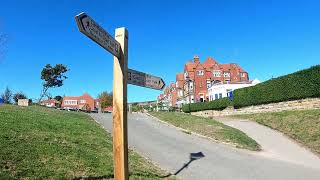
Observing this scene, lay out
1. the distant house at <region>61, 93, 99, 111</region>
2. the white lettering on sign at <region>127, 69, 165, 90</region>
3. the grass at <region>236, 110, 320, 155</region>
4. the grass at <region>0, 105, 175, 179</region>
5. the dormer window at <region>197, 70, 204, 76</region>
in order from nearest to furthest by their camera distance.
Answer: the white lettering on sign at <region>127, 69, 165, 90</region> < the grass at <region>0, 105, 175, 179</region> < the grass at <region>236, 110, 320, 155</region> < the dormer window at <region>197, 70, 204, 76</region> < the distant house at <region>61, 93, 99, 111</region>

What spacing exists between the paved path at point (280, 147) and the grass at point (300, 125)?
1.48 ft

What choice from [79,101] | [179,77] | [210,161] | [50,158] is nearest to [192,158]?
[210,161]

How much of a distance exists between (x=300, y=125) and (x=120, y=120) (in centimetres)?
1894

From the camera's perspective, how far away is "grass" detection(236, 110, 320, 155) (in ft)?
64.8

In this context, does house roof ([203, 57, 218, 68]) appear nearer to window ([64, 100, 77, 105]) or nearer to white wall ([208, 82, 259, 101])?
white wall ([208, 82, 259, 101])

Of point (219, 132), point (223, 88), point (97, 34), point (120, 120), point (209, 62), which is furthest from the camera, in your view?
point (209, 62)

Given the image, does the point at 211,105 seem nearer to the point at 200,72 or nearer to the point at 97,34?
the point at 200,72

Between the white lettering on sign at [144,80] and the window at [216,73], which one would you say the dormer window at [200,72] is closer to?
the window at [216,73]

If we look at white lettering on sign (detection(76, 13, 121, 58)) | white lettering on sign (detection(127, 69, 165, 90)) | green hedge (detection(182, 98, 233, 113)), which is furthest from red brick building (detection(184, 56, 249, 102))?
white lettering on sign (detection(76, 13, 121, 58))

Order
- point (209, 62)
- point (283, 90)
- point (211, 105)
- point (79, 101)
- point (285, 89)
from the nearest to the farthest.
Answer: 1. point (285, 89)
2. point (283, 90)
3. point (211, 105)
4. point (209, 62)
5. point (79, 101)

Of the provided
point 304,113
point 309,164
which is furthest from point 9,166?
point 304,113

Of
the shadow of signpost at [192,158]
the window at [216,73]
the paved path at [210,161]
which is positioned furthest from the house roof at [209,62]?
the shadow of signpost at [192,158]

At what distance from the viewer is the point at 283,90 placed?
31.9 meters

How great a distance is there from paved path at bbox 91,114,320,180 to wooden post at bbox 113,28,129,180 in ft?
17.9
